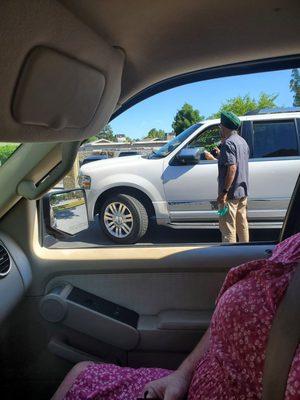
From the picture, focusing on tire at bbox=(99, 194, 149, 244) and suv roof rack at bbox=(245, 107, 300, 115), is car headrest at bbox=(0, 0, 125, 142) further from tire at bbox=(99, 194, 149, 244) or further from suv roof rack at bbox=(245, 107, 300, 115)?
suv roof rack at bbox=(245, 107, 300, 115)

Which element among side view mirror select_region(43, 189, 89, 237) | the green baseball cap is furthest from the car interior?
the green baseball cap

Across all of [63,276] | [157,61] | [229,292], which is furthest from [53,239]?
[229,292]

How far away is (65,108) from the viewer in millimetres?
1110

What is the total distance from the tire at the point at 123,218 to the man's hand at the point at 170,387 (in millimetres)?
1433

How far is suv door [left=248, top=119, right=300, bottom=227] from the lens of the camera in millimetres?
4566

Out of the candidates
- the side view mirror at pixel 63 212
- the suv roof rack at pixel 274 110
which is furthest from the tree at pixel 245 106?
the side view mirror at pixel 63 212

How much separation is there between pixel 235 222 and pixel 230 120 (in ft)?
3.59

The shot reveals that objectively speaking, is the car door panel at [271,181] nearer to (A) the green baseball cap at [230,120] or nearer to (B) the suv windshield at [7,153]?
(A) the green baseball cap at [230,120]

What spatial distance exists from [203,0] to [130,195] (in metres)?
3.64

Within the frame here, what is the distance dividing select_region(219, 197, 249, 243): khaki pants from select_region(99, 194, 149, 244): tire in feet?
2.22

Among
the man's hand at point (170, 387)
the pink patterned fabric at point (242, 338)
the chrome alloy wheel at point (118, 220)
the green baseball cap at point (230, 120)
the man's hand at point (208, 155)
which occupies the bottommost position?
the man's hand at point (170, 387)

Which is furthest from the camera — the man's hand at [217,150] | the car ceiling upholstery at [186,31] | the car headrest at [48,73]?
the man's hand at [217,150]

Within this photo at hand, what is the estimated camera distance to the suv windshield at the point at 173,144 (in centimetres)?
507

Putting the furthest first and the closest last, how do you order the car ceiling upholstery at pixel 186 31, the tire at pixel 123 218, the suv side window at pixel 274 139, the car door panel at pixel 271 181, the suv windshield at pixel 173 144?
the suv windshield at pixel 173 144 → the suv side window at pixel 274 139 → the car door panel at pixel 271 181 → the tire at pixel 123 218 → the car ceiling upholstery at pixel 186 31
